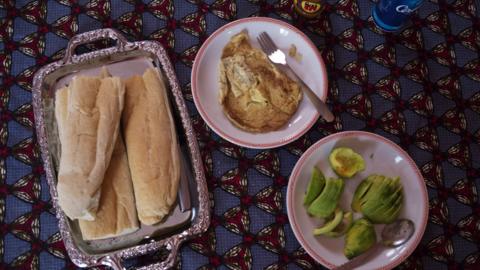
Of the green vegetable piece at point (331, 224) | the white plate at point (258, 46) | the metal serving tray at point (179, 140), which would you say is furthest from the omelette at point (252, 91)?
the green vegetable piece at point (331, 224)

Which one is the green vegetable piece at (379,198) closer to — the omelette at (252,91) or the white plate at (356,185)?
the white plate at (356,185)

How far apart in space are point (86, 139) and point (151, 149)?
149 mm

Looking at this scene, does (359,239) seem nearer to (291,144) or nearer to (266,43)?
(291,144)

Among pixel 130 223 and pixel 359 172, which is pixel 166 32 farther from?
pixel 359 172

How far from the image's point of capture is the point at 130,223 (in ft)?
3.43

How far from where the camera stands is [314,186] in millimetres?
1109

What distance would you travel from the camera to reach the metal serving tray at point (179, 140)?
1071 mm

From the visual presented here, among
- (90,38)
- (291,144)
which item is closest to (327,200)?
(291,144)

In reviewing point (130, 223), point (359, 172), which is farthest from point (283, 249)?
point (130, 223)

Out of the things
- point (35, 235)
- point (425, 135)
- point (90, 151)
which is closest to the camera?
point (90, 151)

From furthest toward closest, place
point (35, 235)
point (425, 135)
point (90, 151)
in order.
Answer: point (425, 135) < point (35, 235) < point (90, 151)

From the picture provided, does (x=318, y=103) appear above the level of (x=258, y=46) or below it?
below

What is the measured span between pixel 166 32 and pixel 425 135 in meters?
0.78

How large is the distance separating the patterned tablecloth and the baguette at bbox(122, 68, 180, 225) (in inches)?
5.0
